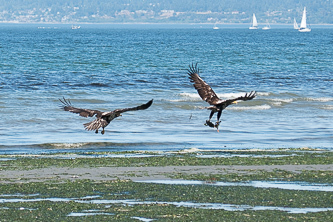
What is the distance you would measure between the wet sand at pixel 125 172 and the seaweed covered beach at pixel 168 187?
0.06 feet

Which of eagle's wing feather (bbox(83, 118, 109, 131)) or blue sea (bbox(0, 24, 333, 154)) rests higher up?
eagle's wing feather (bbox(83, 118, 109, 131))

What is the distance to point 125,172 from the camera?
1388cm

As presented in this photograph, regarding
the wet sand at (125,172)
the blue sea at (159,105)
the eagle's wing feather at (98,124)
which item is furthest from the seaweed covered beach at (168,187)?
the blue sea at (159,105)

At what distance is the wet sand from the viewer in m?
13.2

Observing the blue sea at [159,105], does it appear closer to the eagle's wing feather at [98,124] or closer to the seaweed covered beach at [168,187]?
the seaweed covered beach at [168,187]

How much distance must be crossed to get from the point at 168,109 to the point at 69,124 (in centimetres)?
642

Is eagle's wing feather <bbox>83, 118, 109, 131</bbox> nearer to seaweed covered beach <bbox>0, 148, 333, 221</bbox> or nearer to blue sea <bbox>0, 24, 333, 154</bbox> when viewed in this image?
seaweed covered beach <bbox>0, 148, 333, 221</bbox>

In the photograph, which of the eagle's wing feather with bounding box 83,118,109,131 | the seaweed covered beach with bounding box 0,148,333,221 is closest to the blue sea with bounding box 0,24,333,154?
the seaweed covered beach with bounding box 0,148,333,221

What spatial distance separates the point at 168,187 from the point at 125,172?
1.84 metres

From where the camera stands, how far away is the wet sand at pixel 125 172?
13219 millimetres

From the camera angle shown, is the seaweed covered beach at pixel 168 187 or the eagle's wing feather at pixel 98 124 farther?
the eagle's wing feather at pixel 98 124

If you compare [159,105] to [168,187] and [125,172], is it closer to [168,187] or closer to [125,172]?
[125,172]

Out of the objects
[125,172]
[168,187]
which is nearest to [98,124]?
[125,172]

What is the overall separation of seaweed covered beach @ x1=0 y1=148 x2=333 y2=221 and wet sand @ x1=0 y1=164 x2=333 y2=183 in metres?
0.02
